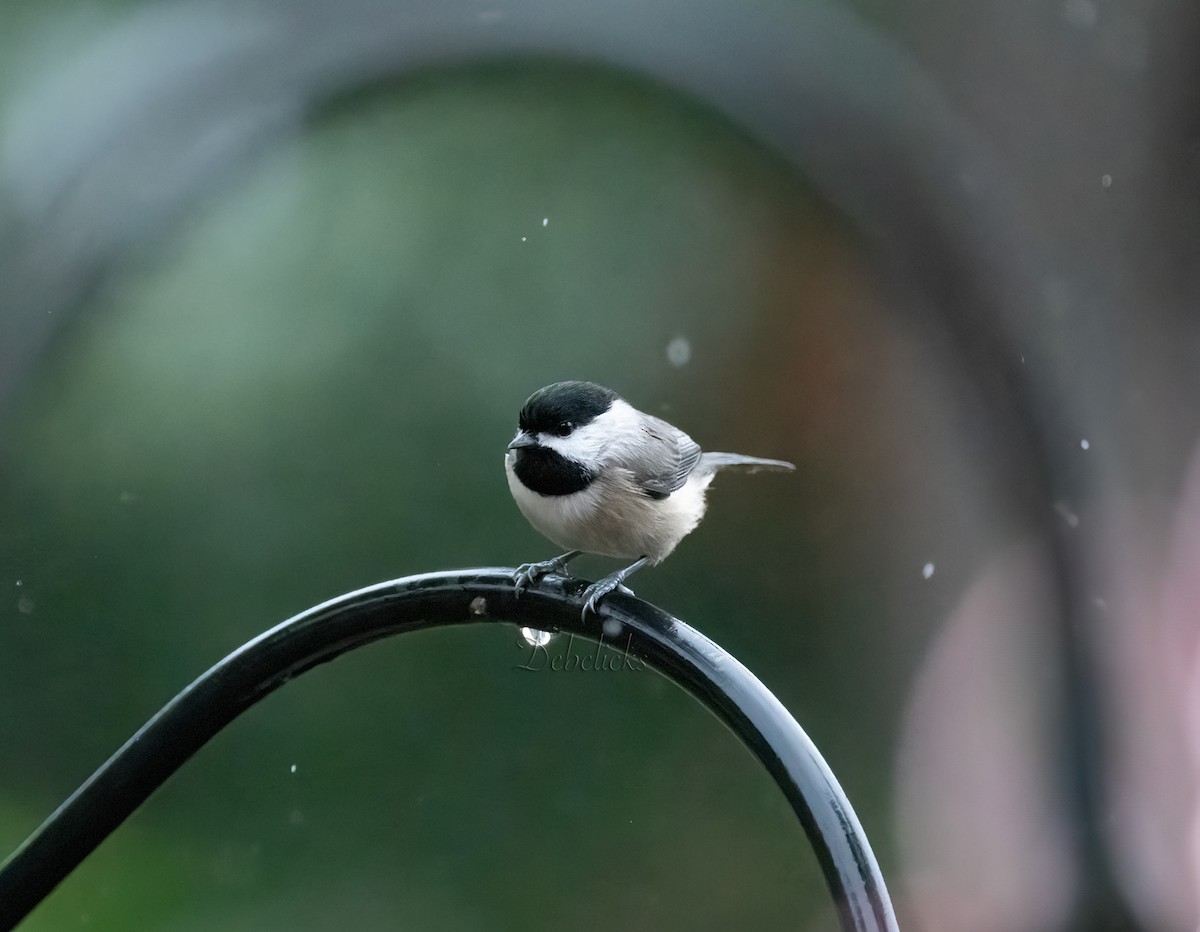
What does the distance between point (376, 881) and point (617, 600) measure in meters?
2.08

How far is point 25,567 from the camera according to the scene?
2770 millimetres

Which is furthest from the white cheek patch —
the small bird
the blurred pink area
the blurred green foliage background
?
the blurred pink area

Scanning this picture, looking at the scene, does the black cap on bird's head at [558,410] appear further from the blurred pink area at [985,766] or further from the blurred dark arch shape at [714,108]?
the blurred pink area at [985,766]

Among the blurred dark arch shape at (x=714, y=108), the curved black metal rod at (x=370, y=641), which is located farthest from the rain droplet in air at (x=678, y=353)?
the curved black metal rod at (x=370, y=641)

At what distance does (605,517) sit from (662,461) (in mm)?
233

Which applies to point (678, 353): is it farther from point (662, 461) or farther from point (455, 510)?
point (662, 461)

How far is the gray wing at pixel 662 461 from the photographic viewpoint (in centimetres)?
195

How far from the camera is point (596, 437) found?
189cm

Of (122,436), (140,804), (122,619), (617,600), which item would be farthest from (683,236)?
(140,804)

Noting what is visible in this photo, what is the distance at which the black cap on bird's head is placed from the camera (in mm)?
1788

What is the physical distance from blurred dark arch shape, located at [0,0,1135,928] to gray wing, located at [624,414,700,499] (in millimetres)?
707

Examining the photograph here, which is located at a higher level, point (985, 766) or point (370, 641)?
point (985, 766)

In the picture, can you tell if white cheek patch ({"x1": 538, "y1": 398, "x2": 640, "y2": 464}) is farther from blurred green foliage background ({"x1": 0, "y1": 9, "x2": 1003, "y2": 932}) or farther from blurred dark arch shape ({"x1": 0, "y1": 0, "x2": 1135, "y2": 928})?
blurred green foliage background ({"x1": 0, "y1": 9, "x2": 1003, "y2": 932})

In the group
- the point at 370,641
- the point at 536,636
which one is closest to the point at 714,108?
the point at 536,636
